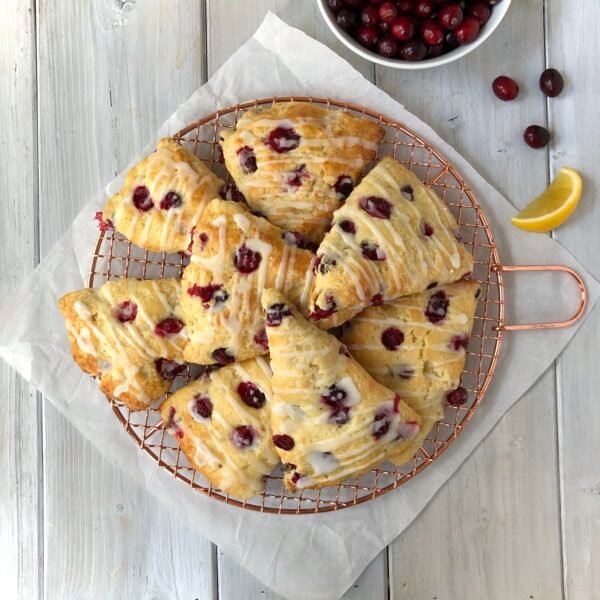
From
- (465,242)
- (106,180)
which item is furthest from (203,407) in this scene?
(465,242)

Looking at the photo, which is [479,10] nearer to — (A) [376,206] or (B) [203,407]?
(A) [376,206]

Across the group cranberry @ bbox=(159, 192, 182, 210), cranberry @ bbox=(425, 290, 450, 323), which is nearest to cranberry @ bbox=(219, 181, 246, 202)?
cranberry @ bbox=(159, 192, 182, 210)

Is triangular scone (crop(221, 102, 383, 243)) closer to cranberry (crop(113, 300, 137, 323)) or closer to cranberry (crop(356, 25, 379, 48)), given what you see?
cranberry (crop(356, 25, 379, 48))

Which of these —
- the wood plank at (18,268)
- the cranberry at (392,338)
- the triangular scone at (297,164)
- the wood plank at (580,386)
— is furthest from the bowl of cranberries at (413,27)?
the wood plank at (18,268)

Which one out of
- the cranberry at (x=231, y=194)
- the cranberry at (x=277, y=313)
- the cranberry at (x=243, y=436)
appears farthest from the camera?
the cranberry at (x=231, y=194)

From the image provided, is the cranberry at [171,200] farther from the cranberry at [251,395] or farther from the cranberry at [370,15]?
the cranberry at [370,15]

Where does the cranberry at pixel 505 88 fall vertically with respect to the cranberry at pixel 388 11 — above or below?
below
